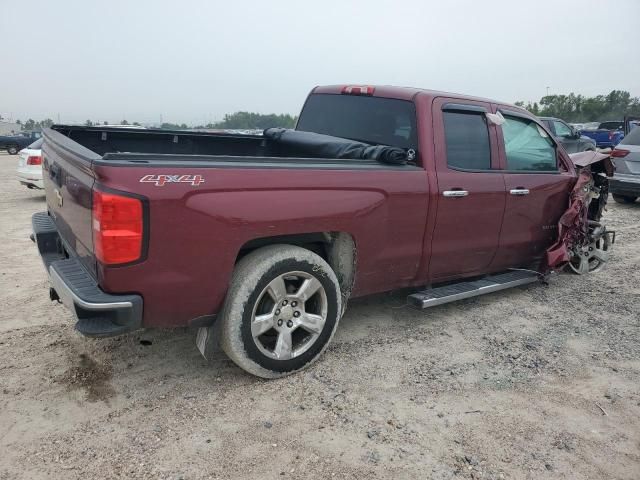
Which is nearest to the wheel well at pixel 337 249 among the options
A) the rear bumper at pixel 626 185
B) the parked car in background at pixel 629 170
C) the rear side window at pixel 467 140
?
the rear side window at pixel 467 140

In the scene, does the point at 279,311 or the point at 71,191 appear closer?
the point at 71,191

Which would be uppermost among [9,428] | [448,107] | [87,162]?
[448,107]

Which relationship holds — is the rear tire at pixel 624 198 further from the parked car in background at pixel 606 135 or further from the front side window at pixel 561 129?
the parked car in background at pixel 606 135

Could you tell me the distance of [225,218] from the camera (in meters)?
2.88

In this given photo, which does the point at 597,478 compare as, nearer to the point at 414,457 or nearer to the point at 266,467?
the point at 414,457

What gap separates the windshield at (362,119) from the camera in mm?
4059

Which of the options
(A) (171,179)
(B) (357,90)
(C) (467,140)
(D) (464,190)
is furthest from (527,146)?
(A) (171,179)

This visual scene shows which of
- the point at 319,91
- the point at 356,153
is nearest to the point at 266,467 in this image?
the point at 356,153

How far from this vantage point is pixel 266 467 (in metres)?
2.53

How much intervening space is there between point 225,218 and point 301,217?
1.64 ft

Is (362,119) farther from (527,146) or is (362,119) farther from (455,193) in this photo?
(527,146)

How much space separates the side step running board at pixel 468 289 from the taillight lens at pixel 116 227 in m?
2.21

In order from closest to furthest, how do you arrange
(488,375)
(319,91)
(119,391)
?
1. (119,391)
2. (488,375)
3. (319,91)

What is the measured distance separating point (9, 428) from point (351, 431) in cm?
179
